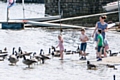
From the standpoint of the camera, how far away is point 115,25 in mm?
51219

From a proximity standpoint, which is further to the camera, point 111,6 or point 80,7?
point 80,7

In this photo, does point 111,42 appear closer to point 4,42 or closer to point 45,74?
point 4,42

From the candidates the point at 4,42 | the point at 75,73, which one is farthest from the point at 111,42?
the point at 75,73

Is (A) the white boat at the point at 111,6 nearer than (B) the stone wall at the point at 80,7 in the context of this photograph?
Yes

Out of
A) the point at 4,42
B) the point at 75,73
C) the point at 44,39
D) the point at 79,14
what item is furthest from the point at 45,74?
the point at 79,14

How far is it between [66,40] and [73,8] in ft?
68.4

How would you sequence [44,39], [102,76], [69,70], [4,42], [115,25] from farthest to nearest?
[115,25], [44,39], [4,42], [69,70], [102,76]

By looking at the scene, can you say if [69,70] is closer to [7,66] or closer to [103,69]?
[103,69]

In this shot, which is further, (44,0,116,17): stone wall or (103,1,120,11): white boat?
(44,0,116,17): stone wall

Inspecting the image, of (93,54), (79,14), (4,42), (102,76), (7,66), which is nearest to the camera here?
(102,76)

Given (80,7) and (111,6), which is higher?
(111,6)

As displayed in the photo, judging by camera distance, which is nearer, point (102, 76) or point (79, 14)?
point (102, 76)

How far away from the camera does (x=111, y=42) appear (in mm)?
38750

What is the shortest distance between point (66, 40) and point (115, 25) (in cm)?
1168
